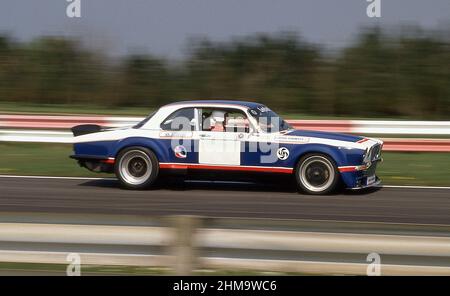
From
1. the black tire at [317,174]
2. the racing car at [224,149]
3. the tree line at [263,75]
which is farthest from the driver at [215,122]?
the tree line at [263,75]

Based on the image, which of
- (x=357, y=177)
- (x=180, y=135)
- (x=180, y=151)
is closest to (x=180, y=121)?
(x=180, y=135)

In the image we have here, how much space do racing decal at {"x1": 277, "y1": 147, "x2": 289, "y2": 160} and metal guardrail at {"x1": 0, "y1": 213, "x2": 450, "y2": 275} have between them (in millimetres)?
5331

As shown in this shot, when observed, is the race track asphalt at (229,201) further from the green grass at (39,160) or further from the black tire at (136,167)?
the green grass at (39,160)

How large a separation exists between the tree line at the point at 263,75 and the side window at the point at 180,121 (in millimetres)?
16786

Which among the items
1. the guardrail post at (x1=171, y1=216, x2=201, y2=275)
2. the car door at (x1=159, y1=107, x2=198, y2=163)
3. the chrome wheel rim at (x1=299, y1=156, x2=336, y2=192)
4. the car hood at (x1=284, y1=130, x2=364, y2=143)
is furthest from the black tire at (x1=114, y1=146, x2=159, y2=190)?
the guardrail post at (x1=171, y1=216, x2=201, y2=275)

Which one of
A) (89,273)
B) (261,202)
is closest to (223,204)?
(261,202)

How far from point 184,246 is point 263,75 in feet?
79.4

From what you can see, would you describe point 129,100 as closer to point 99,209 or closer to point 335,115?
point 335,115

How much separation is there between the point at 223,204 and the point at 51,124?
9028 mm

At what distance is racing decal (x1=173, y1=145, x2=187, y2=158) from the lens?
10.5 meters

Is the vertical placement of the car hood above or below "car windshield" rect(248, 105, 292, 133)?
below

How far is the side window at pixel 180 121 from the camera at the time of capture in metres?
10.6

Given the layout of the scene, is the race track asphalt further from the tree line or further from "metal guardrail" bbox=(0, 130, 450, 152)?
the tree line

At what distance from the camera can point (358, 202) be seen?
9734 millimetres
